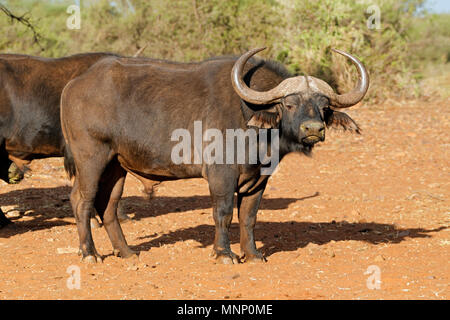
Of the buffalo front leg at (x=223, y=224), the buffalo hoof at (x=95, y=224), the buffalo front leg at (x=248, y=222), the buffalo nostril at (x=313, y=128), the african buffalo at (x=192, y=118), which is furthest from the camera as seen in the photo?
the buffalo hoof at (x=95, y=224)

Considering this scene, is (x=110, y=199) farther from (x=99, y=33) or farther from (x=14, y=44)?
(x=99, y=33)

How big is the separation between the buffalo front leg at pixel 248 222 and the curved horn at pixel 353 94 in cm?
119

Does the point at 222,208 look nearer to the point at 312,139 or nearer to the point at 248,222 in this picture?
the point at 248,222

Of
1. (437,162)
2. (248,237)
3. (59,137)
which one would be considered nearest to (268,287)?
(248,237)

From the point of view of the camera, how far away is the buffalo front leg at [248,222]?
642cm

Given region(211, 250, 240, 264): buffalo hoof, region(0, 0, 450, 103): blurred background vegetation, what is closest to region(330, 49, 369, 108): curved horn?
region(211, 250, 240, 264): buffalo hoof

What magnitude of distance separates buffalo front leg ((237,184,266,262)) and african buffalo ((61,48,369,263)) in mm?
10

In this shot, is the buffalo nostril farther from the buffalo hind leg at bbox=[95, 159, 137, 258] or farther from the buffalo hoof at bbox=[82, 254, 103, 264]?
the buffalo hoof at bbox=[82, 254, 103, 264]

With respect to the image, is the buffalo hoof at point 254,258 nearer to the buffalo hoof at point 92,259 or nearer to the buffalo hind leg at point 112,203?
the buffalo hind leg at point 112,203

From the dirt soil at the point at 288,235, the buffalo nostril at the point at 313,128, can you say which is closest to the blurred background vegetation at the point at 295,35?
the dirt soil at the point at 288,235

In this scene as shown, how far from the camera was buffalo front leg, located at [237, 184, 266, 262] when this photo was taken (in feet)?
21.1

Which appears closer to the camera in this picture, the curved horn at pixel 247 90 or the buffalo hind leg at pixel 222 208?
the curved horn at pixel 247 90

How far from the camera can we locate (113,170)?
685 centimetres

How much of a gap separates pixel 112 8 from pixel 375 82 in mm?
10709
